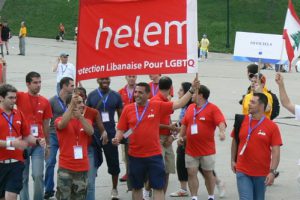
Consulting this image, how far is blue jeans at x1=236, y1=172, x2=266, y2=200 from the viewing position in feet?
28.2

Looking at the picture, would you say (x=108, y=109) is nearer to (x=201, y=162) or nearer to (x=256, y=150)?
(x=201, y=162)

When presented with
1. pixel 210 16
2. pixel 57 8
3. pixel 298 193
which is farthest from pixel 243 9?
pixel 298 193

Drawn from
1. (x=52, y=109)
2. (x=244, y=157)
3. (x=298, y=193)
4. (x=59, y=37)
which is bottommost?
(x=298, y=193)

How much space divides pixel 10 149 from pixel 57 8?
46870mm

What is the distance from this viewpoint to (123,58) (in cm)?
877

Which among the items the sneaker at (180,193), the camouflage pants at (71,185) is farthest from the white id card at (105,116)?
the camouflage pants at (71,185)

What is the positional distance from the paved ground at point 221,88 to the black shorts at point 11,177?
230 cm

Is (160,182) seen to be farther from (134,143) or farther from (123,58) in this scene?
(123,58)

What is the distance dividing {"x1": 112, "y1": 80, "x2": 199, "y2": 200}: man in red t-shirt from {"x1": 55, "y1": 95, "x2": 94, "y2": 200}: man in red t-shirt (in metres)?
0.60

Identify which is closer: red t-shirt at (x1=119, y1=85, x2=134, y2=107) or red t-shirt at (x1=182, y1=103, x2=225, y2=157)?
red t-shirt at (x1=182, y1=103, x2=225, y2=157)

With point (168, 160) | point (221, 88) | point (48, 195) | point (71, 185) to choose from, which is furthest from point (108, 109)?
point (221, 88)

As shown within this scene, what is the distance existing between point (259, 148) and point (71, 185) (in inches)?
95.5

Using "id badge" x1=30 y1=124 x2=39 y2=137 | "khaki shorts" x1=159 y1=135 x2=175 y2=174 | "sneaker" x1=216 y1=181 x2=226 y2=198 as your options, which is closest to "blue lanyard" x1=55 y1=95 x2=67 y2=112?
"id badge" x1=30 y1=124 x2=39 y2=137

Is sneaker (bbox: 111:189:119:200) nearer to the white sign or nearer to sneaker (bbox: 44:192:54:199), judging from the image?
sneaker (bbox: 44:192:54:199)
